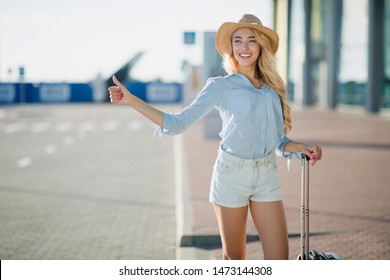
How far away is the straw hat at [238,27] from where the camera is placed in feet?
10.6

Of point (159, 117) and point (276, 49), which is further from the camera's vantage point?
point (276, 49)

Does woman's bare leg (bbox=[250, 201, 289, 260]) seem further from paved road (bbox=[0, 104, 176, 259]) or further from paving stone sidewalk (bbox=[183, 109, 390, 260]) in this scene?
paved road (bbox=[0, 104, 176, 259])

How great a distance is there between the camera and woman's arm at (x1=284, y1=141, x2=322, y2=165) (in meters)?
3.18

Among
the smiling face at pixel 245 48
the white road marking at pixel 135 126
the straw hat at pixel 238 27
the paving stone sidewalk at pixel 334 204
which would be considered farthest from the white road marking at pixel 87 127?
the smiling face at pixel 245 48

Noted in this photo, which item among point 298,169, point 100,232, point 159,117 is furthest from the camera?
point 298,169

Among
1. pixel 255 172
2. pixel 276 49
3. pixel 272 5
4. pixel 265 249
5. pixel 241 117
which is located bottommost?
pixel 265 249

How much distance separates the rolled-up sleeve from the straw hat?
324 mm

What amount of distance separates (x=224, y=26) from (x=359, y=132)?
51.4ft

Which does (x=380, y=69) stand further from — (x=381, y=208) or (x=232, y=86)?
(x=232, y=86)

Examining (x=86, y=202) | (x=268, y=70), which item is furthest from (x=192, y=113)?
(x=86, y=202)

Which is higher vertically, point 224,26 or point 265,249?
point 224,26

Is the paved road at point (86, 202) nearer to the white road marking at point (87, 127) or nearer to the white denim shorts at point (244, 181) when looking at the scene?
the white denim shorts at point (244, 181)

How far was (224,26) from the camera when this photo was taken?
10.8 feet
